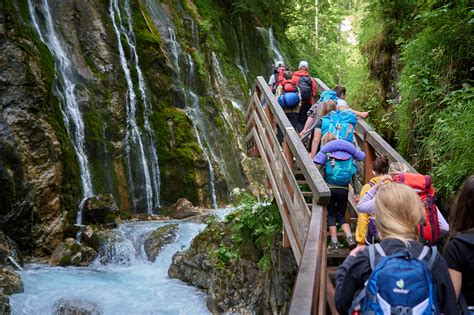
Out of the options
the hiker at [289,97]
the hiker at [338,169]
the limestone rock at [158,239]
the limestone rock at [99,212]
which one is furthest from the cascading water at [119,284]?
the hiker at [338,169]

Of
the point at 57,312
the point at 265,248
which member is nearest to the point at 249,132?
the point at 265,248

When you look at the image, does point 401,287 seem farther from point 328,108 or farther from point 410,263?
point 328,108

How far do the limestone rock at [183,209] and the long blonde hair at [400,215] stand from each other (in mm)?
14148

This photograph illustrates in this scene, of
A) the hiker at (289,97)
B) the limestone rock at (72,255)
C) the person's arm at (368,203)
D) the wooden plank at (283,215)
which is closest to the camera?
the person's arm at (368,203)

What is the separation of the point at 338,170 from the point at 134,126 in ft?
43.8

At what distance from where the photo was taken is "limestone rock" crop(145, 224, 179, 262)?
12328mm

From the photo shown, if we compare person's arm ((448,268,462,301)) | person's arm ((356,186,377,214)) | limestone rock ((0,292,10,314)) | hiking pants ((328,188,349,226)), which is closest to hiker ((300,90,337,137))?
hiking pants ((328,188,349,226))

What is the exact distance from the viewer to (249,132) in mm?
10266

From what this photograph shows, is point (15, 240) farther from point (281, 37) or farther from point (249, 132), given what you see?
point (281, 37)

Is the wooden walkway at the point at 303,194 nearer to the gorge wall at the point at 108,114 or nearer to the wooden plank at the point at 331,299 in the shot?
the wooden plank at the point at 331,299

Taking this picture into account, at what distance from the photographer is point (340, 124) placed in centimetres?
594

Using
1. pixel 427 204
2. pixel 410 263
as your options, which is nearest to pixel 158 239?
pixel 427 204

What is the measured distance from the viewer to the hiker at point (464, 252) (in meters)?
2.56

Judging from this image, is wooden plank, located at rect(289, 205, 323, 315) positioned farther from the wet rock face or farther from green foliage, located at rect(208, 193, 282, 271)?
green foliage, located at rect(208, 193, 282, 271)
